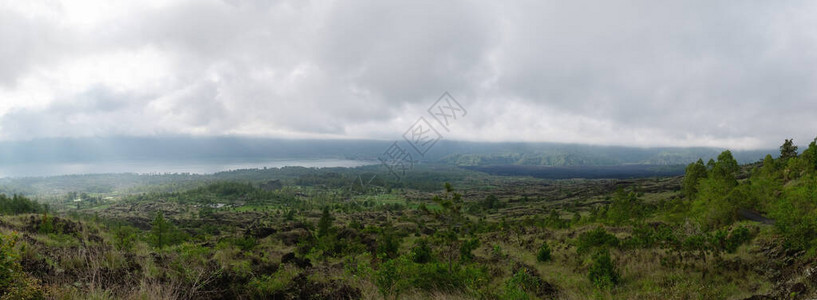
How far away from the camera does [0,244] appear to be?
203 inches

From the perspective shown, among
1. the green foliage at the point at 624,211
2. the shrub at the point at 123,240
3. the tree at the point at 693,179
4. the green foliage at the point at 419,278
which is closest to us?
the green foliage at the point at 419,278

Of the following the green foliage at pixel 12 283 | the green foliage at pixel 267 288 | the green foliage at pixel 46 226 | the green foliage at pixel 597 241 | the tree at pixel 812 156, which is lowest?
the green foliage at pixel 597 241

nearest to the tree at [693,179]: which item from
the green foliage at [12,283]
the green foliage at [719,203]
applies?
the green foliage at [719,203]

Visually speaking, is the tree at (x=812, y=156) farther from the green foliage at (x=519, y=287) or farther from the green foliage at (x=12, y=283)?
the green foliage at (x=12, y=283)

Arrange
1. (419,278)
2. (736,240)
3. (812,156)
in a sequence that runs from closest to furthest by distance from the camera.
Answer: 1. (419,278)
2. (736,240)
3. (812,156)

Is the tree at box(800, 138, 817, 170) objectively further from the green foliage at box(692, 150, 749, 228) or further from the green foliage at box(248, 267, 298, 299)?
the green foliage at box(248, 267, 298, 299)

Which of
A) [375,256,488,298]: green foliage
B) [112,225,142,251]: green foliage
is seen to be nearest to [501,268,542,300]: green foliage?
[375,256,488,298]: green foliage

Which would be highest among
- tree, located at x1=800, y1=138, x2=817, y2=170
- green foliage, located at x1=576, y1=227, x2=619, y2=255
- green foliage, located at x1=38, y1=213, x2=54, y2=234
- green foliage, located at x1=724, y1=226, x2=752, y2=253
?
tree, located at x1=800, y1=138, x2=817, y2=170

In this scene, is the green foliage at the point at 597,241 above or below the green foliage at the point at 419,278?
below

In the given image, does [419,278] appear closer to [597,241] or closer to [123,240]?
[597,241]

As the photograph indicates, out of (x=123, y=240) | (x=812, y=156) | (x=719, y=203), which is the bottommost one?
(x=123, y=240)

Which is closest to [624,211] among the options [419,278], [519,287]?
[519,287]

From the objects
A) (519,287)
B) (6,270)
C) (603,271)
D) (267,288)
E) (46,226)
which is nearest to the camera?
(6,270)

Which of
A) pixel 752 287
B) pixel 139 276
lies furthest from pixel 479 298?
pixel 752 287
